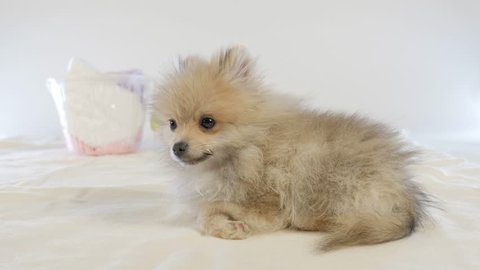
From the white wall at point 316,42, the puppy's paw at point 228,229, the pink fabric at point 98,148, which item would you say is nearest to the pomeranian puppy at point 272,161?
the puppy's paw at point 228,229

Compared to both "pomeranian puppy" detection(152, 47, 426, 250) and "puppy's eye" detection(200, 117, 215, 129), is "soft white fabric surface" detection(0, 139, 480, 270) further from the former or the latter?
"puppy's eye" detection(200, 117, 215, 129)

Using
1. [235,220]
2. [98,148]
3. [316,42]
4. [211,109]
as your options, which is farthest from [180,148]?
[316,42]

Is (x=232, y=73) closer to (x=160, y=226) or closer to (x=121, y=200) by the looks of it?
(x=160, y=226)

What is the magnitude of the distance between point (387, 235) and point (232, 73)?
570 mm

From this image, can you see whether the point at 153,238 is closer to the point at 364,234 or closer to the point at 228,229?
the point at 228,229

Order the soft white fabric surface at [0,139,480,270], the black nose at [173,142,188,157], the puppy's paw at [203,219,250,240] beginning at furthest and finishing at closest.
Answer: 1. the black nose at [173,142,188,157]
2. the puppy's paw at [203,219,250,240]
3. the soft white fabric surface at [0,139,480,270]

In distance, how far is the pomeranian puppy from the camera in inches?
42.0

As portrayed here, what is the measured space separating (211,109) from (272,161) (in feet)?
0.66

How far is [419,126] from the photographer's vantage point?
326cm

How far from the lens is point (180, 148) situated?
3.81ft

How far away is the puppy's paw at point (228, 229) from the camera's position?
1052 millimetres

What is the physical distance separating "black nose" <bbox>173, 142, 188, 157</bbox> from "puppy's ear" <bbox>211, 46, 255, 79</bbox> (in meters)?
0.23

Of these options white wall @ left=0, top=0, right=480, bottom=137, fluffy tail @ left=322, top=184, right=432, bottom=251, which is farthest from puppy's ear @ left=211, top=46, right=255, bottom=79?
white wall @ left=0, top=0, right=480, bottom=137

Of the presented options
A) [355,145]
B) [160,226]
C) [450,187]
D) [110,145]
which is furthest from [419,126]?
[160,226]
